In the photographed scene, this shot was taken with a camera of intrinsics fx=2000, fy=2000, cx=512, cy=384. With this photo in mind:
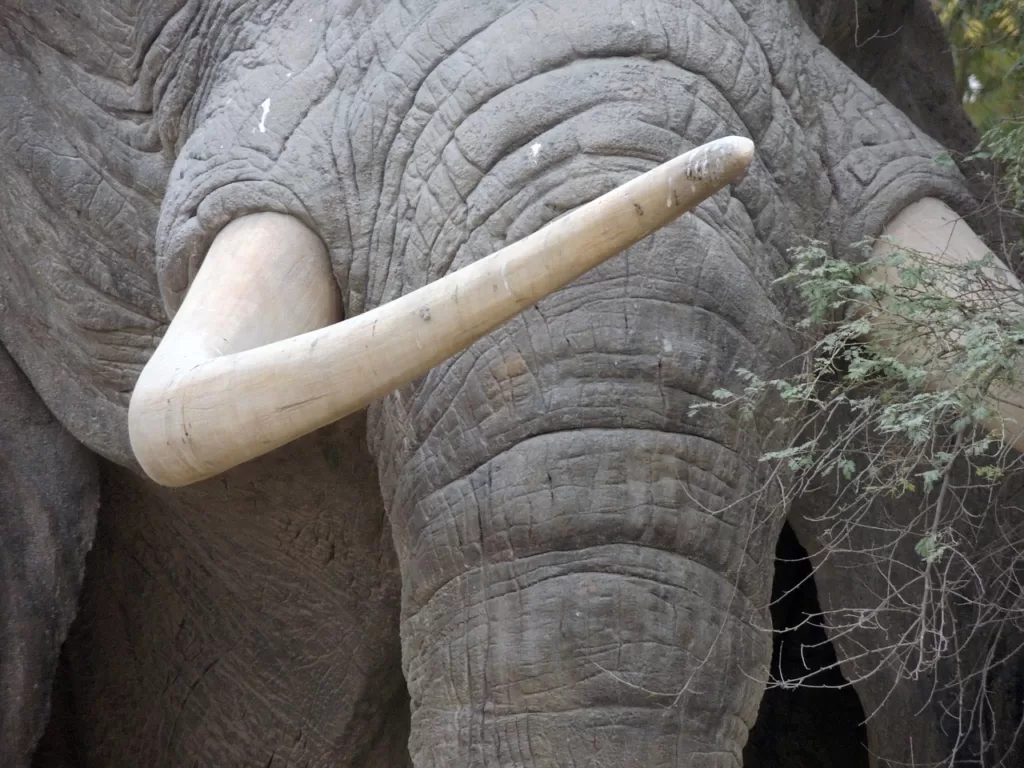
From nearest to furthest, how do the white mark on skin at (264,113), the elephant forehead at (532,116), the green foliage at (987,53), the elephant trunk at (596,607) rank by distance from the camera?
the elephant trunk at (596,607) < the elephant forehead at (532,116) < the white mark on skin at (264,113) < the green foliage at (987,53)

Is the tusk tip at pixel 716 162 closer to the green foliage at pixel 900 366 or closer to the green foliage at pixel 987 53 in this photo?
the green foliage at pixel 900 366

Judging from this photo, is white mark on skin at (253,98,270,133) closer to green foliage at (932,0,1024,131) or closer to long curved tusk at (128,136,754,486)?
long curved tusk at (128,136,754,486)

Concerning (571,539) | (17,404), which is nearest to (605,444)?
(571,539)

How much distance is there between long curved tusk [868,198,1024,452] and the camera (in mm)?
3213

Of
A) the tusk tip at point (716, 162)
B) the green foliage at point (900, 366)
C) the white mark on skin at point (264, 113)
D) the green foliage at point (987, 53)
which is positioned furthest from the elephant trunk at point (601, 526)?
the green foliage at point (987, 53)

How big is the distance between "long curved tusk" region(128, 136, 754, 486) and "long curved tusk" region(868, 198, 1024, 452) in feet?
2.53

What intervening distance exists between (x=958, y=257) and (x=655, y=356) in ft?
2.40

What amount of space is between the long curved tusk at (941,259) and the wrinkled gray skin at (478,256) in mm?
39

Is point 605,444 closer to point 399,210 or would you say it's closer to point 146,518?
point 399,210

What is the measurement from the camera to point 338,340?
2791mm

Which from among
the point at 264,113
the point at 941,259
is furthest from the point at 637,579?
the point at 264,113

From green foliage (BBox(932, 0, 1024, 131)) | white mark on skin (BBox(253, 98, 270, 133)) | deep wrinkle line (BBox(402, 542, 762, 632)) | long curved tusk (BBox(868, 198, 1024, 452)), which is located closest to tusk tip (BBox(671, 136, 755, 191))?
deep wrinkle line (BBox(402, 542, 762, 632))

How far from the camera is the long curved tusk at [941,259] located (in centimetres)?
321

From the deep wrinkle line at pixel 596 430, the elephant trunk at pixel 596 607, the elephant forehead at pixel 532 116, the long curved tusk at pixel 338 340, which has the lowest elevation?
the elephant trunk at pixel 596 607
